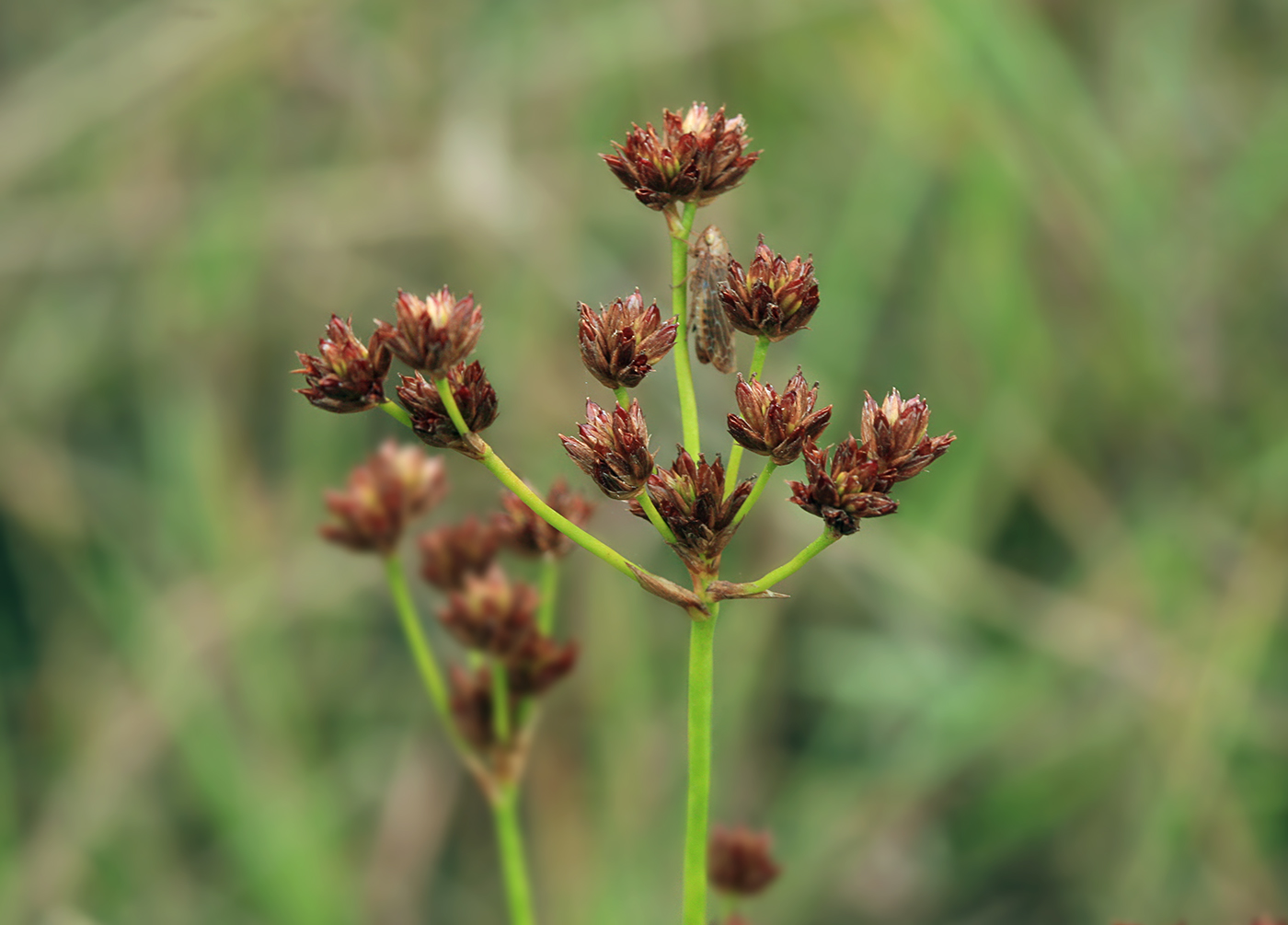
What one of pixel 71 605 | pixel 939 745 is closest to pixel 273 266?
pixel 71 605

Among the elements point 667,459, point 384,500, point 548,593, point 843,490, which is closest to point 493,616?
point 548,593

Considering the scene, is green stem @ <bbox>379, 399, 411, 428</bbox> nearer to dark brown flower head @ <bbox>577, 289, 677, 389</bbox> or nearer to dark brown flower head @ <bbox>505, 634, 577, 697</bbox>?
dark brown flower head @ <bbox>577, 289, 677, 389</bbox>

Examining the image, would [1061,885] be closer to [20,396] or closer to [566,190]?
[566,190]

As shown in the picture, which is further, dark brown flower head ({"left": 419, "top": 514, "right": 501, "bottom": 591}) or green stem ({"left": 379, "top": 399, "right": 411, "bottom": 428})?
dark brown flower head ({"left": 419, "top": 514, "right": 501, "bottom": 591})

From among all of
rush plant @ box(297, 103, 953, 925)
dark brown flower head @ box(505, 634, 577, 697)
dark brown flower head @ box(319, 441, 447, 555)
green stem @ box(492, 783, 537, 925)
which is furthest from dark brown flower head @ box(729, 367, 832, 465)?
dark brown flower head @ box(319, 441, 447, 555)

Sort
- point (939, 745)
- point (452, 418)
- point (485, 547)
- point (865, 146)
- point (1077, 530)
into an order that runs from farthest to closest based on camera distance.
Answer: point (865, 146) < point (1077, 530) < point (939, 745) < point (485, 547) < point (452, 418)

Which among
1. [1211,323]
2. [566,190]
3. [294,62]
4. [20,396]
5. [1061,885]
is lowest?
[1061,885]

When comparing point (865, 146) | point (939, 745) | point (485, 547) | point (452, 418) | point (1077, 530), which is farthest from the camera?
point (865, 146)

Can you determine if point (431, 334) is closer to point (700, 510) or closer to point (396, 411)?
point (396, 411)
